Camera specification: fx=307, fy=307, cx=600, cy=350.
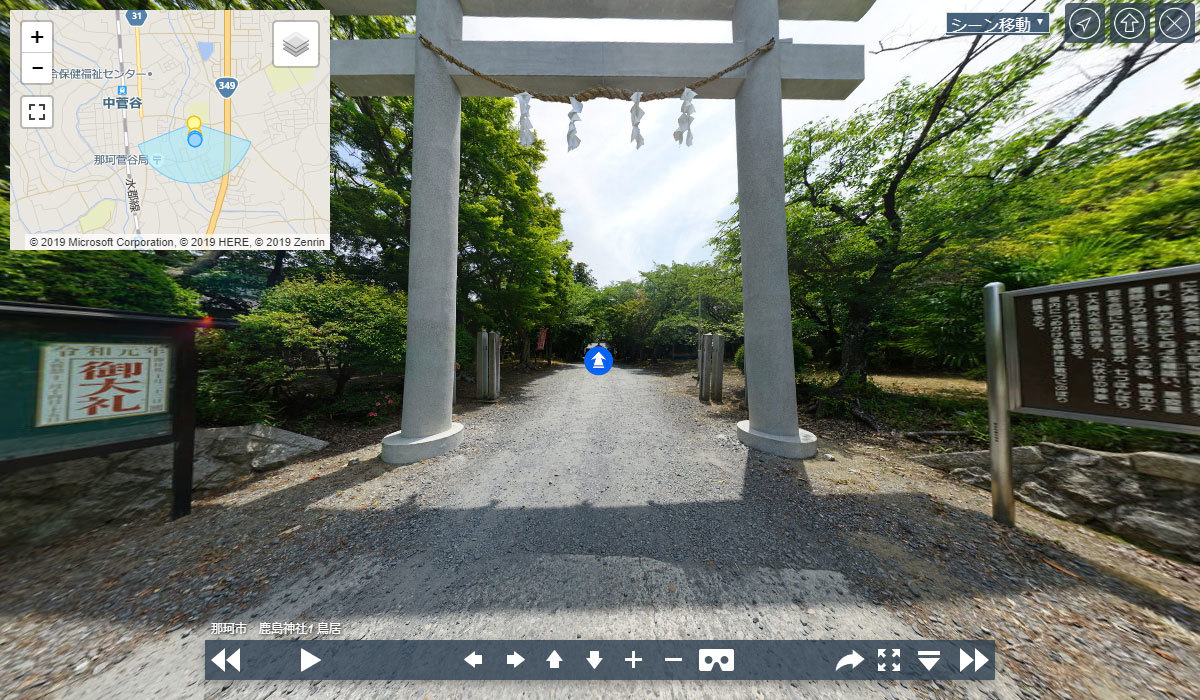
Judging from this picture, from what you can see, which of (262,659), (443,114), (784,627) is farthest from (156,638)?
(443,114)

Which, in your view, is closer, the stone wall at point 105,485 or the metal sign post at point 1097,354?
the metal sign post at point 1097,354

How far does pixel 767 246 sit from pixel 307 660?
559 cm

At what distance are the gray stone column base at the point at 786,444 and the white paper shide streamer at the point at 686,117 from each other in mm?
4226

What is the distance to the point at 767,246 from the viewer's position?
425cm

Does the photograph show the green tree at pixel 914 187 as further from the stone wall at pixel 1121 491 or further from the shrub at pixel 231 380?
the shrub at pixel 231 380

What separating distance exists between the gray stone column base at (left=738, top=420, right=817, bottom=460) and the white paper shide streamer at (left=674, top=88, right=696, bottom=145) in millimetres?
4226

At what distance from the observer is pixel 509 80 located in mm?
4578

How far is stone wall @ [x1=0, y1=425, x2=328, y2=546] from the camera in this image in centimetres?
262

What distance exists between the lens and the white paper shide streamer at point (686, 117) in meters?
4.18

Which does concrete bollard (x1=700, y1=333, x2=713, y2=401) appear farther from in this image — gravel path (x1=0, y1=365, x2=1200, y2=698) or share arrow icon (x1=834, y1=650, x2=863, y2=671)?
share arrow icon (x1=834, y1=650, x2=863, y2=671)

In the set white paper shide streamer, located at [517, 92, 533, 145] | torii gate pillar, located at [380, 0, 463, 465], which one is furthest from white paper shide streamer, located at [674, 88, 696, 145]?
torii gate pillar, located at [380, 0, 463, 465]

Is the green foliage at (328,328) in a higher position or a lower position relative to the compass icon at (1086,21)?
lower

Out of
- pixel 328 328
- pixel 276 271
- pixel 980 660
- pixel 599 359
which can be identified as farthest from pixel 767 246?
pixel 276 271

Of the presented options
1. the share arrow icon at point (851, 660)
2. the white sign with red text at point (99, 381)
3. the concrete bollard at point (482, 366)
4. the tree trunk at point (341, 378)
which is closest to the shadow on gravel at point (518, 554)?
the share arrow icon at point (851, 660)
